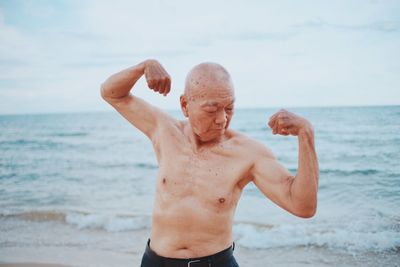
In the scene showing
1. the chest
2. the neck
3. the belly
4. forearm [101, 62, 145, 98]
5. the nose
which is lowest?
the belly

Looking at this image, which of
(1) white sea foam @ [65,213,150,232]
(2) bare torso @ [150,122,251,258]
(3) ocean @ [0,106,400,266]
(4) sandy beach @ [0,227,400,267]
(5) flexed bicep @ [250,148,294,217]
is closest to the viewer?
(5) flexed bicep @ [250,148,294,217]

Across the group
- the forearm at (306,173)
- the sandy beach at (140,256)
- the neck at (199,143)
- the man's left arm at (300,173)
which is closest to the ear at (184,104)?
the neck at (199,143)

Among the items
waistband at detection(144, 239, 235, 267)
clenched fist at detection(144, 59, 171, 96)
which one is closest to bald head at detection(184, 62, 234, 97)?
clenched fist at detection(144, 59, 171, 96)

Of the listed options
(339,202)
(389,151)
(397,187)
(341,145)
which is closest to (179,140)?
(339,202)

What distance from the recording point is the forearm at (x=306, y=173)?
1.90m

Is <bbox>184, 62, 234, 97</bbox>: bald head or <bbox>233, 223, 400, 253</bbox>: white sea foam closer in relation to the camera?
<bbox>184, 62, 234, 97</bbox>: bald head

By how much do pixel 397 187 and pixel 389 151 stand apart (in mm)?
5712

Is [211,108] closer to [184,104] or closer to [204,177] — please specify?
[184,104]

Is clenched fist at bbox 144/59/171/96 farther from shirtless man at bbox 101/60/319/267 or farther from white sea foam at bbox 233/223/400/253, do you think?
white sea foam at bbox 233/223/400/253

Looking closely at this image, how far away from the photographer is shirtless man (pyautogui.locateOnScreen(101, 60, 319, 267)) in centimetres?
220

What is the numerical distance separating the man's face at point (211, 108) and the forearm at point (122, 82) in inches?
12.8

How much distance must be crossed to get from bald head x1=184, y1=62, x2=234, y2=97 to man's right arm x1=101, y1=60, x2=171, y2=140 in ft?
0.42

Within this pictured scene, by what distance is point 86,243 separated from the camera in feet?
21.1

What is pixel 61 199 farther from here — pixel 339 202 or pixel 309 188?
pixel 309 188
